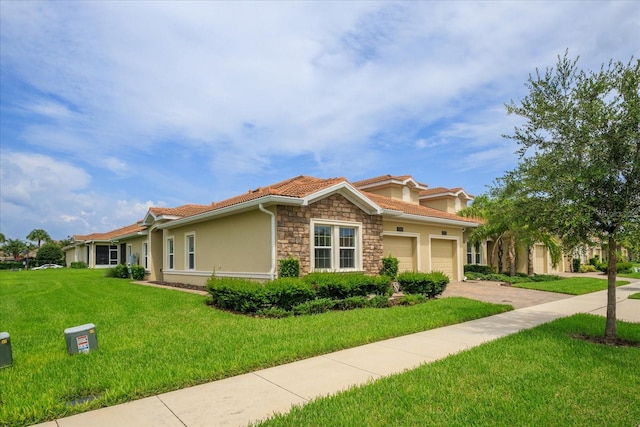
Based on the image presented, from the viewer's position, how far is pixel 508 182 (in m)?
8.41

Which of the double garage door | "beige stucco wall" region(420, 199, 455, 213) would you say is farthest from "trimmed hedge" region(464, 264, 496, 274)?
"beige stucco wall" region(420, 199, 455, 213)

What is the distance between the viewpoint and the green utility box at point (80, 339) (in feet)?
20.9

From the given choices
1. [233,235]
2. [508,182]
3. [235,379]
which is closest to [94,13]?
[233,235]

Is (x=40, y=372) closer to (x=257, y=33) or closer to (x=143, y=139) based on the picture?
(x=257, y=33)

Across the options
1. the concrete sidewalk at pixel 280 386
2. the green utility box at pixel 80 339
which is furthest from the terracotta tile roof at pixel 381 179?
the green utility box at pixel 80 339

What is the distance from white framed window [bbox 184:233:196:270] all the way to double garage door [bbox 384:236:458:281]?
27.7 ft

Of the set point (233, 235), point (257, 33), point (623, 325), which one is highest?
point (257, 33)

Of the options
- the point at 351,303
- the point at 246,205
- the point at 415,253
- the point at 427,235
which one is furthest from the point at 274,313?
the point at 427,235

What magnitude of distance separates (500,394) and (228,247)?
11719 millimetres

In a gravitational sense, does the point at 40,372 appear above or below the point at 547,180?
below

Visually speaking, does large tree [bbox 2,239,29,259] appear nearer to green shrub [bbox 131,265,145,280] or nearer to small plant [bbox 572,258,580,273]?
green shrub [bbox 131,265,145,280]

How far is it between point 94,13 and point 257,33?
4.03 metres

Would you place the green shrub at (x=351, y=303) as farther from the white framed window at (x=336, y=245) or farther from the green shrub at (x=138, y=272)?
the green shrub at (x=138, y=272)

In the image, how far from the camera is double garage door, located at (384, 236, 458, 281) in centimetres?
1739
